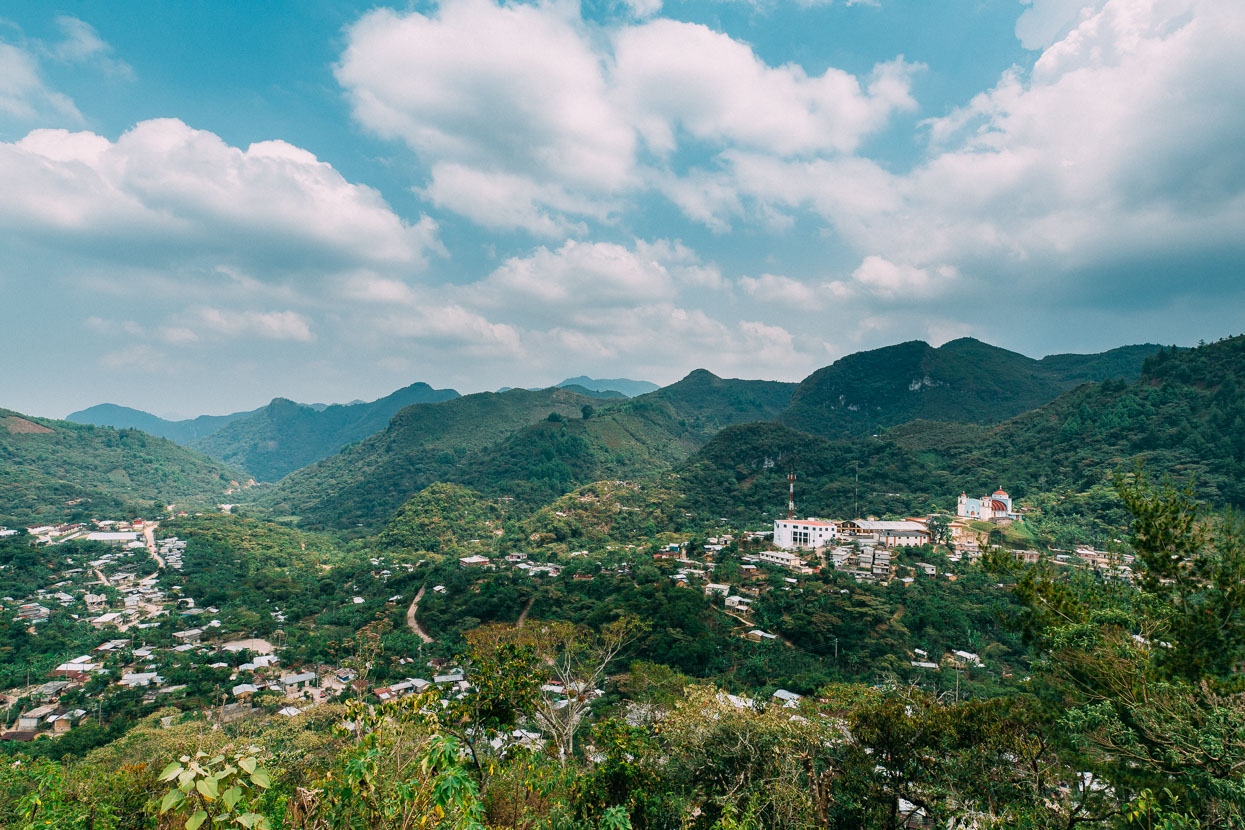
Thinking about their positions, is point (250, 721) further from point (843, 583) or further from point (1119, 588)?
point (843, 583)

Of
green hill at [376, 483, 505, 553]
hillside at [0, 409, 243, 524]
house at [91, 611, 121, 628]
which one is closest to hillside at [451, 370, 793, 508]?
green hill at [376, 483, 505, 553]

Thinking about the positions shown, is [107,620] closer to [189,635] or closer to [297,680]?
[189,635]

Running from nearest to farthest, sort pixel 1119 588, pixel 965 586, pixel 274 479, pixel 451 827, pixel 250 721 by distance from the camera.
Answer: pixel 451 827, pixel 1119 588, pixel 250 721, pixel 965 586, pixel 274 479

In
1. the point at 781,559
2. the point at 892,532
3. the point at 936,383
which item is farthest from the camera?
the point at 936,383

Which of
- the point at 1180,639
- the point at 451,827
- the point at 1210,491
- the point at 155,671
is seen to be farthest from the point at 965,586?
the point at 155,671

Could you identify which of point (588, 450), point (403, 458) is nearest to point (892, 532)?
point (588, 450)

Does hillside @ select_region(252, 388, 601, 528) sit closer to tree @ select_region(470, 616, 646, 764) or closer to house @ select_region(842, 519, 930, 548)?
house @ select_region(842, 519, 930, 548)
